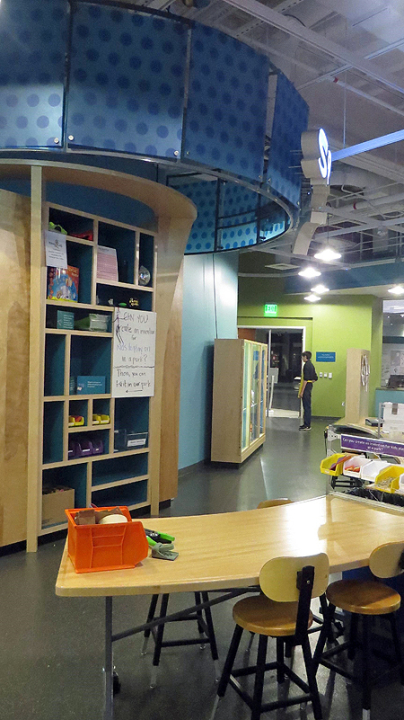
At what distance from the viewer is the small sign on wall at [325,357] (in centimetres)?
1428

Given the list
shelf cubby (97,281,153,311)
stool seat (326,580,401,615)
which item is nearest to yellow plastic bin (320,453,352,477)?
stool seat (326,580,401,615)

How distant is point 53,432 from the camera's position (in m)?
4.67

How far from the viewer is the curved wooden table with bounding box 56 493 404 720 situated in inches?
80.1

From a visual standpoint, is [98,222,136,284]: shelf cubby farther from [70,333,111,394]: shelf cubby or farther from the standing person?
the standing person

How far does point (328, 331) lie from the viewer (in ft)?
47.1

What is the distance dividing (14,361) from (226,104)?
8.44 ft

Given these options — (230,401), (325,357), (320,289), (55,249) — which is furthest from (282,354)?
(55,249)

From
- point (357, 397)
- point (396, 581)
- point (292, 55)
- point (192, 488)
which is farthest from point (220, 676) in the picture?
point (357, 397)

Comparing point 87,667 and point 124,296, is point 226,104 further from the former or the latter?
point 87,667

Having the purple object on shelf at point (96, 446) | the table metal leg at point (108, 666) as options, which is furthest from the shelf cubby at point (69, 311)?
the table metal leg at point (108, 666)

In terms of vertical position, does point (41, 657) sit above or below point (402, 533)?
below

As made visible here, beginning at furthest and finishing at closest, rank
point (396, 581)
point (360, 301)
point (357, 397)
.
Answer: point (360, 301), point (357, 397), point (396, 581)

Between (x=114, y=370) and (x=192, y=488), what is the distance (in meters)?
2.36

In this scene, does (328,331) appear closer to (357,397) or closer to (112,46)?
(357,397)
